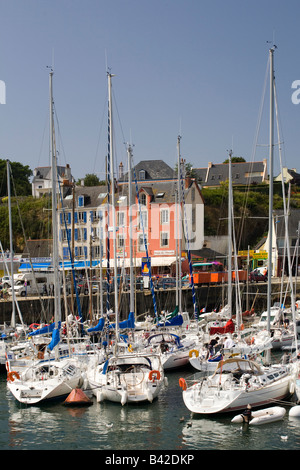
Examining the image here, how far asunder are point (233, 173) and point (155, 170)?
60.8 feet

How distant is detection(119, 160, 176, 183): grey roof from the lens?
81.9 m

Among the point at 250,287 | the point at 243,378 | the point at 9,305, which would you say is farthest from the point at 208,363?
the point at 250,287

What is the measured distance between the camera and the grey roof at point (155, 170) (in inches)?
3226

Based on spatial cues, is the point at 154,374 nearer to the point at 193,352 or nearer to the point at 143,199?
the point at 193,352

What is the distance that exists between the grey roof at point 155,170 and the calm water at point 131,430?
2367 inches

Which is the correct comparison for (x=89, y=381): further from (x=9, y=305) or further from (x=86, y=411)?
(x=9, y=305)

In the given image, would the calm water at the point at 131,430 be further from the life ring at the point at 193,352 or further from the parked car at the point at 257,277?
the parked car at the point at 257,277

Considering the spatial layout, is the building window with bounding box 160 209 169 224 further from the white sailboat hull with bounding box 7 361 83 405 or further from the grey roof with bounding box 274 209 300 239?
the white sailboat hull with bounding box 7 361 83 405

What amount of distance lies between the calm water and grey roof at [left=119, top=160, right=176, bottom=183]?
2367 inches

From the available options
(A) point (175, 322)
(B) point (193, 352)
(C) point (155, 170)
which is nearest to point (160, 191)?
(C) point (155, 170)

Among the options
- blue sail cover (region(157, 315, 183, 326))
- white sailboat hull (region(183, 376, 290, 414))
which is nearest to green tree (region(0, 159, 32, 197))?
blue sail cover (region(157, 315, 183, 326))

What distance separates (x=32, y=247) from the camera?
67.5 m
